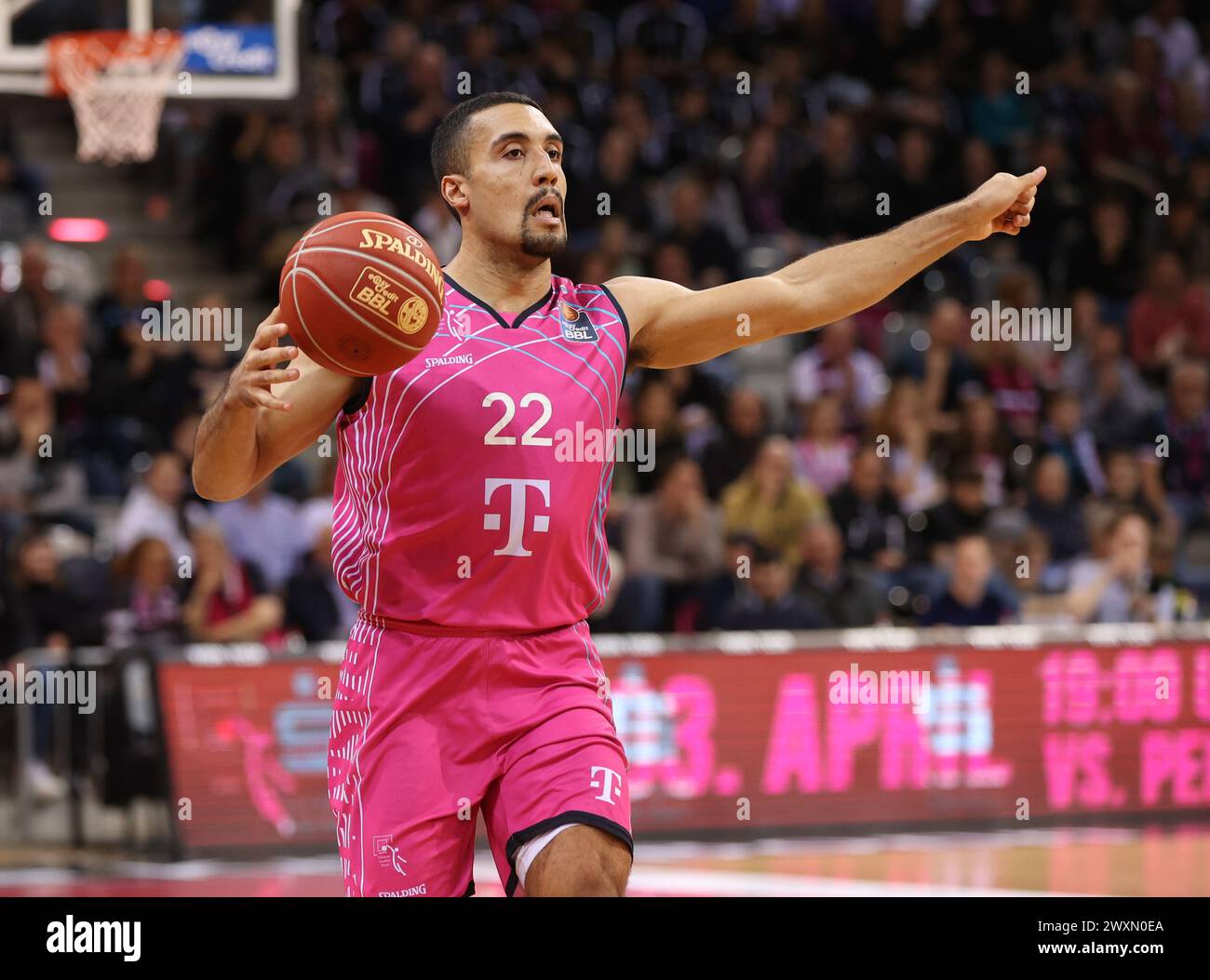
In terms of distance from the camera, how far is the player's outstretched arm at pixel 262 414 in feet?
15.2

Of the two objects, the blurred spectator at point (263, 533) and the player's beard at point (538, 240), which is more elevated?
the player's beard at point (538, 240)

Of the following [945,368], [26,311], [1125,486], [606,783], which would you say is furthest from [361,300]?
[945,368]

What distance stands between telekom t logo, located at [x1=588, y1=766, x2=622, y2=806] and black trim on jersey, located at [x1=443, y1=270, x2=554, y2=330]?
48.2 inches

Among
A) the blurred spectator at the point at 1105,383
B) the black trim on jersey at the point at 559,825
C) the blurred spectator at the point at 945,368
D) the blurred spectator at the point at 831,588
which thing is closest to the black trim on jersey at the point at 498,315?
the black trim on jersey at the point at 559,825

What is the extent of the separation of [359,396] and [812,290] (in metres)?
1.31

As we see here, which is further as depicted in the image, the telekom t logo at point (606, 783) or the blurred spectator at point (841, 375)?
the blurred spectator at point (841, 375)

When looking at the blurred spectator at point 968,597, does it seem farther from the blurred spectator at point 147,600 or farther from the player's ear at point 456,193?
the player's ear at point 456,193

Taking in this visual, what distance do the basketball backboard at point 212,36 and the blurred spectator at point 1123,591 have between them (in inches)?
225

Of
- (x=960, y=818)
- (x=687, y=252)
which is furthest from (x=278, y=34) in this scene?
(x=960, y=818)

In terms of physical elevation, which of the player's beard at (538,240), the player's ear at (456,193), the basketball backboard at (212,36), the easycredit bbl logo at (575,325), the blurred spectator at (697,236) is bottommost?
the easycredit bbl logo at (575,325)

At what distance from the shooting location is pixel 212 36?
11.0 m

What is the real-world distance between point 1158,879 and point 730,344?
4889mm

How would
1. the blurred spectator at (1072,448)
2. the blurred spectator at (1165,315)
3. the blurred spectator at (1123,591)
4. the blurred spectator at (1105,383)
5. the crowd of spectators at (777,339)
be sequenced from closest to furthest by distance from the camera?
the crowd of spectators at (777,339) < the blurred spectator at (1123,591) < the blurred spectator at (1072,448) < the blurred spectator at (1105,383) < the blurred spectator at (1165,315)

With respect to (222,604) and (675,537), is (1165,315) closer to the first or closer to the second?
(675,537)
